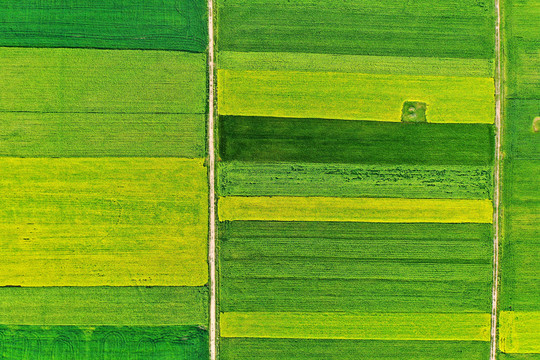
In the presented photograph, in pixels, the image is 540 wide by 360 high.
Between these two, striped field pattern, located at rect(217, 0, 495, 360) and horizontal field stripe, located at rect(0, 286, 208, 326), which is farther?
striped field pattern, located at rect(217, 0, 495, 360)

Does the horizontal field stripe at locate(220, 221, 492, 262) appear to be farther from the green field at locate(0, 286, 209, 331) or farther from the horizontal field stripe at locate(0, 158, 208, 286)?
the green field at locate(0, 286, 209, 331)

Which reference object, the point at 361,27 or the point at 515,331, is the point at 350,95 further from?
the point at 515,331

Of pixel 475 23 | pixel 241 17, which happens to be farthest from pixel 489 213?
pixel 241 17

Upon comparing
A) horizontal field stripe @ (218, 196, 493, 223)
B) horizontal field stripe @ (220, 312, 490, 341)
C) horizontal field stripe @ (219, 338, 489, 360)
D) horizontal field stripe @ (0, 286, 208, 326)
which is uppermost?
horizontal field stripe @ (218, 196, 493, 223)

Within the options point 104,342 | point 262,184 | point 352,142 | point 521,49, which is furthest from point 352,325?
point 521,49

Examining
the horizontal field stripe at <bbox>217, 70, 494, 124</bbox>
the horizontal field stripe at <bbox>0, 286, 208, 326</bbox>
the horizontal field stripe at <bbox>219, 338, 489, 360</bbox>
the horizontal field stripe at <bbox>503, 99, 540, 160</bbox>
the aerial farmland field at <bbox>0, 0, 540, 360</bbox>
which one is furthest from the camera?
the horizontal field stripe at <bbox>503, 99, 540, 160</bbox>

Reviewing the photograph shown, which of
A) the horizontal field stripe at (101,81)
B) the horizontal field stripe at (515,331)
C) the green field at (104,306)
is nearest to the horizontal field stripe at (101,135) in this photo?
the horizontal field stripe at (101,81)

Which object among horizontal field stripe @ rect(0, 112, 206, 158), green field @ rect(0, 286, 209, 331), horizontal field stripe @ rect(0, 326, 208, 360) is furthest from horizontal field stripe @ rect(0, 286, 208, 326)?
horizontal field stripe @ rect(0, 112, 206, 158)
